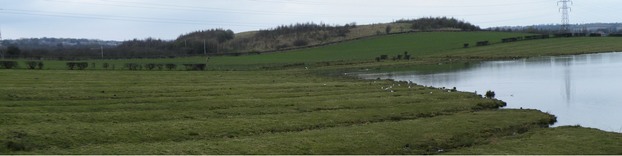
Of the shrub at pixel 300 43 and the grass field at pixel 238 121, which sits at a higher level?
the shrub at pixel 300 43

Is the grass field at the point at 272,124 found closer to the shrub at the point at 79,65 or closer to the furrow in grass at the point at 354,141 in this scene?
the furrow in grass at the point at 354,141

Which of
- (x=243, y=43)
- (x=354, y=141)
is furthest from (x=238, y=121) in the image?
(x=243, y=43)

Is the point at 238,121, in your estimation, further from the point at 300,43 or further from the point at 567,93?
the point at 300,43

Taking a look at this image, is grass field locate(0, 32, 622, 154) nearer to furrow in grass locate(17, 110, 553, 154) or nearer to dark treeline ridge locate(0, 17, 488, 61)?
furrow in grass locate(17, 110, 553, 154)

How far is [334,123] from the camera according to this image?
26.7m

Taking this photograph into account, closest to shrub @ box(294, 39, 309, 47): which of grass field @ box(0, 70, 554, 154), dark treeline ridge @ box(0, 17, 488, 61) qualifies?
dark treeline ridge @ box(0, 17, 488, 61)

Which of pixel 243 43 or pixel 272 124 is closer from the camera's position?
pixel 272 124

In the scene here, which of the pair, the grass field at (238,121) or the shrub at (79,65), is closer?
the grass field at (238,121)

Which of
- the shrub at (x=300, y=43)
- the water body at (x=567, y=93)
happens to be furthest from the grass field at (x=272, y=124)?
Result: the shrub at (x=300, y=43)

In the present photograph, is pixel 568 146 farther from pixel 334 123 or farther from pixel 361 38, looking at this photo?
pixel 361 38

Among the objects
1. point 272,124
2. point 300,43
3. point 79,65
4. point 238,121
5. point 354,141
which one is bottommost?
point 354,141

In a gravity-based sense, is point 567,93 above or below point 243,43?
below

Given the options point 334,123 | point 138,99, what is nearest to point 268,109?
point 334,123

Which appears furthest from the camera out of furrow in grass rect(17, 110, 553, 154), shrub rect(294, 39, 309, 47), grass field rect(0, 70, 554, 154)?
shrub rect(294, 39, 309, 47)
